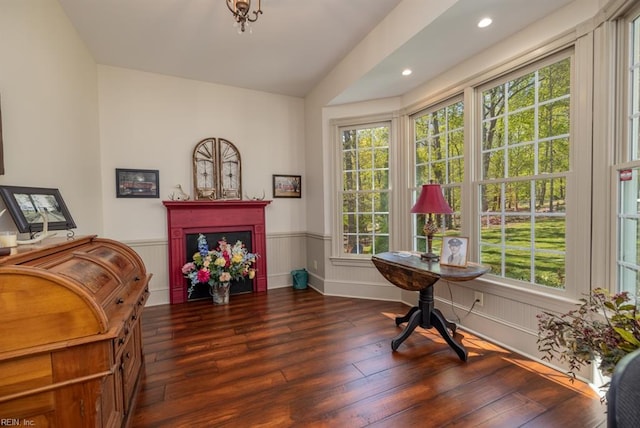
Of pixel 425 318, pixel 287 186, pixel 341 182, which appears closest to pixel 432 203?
pixel 425 318

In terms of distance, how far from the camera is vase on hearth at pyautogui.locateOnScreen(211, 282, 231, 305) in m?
3.57

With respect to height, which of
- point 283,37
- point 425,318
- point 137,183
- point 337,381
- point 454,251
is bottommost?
point 337,381

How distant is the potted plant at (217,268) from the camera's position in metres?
3.49

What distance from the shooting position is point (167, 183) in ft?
11.9

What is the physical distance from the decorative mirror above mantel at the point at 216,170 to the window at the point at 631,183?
12.4 ft

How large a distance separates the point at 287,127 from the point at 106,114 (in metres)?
2.28

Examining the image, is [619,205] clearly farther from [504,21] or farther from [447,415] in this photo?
[447,415]

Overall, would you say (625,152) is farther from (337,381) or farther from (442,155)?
(337,381)

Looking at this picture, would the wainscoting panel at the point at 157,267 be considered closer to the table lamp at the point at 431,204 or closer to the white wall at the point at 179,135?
the white wall at the point at 179,135

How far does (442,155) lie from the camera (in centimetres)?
306

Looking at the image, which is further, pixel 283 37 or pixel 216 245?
pixel 216 245

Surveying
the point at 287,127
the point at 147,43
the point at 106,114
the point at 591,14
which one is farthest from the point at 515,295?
the point at 106,114

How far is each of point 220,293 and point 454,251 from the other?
2.80 meters

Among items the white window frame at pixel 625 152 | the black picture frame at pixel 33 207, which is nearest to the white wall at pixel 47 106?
the black picture frame at pixel 33 207
